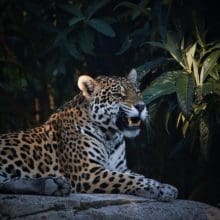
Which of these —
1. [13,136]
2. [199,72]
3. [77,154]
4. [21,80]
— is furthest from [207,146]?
[21,80]

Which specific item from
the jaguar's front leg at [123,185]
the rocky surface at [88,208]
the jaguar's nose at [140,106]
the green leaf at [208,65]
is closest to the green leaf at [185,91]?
the green leaf at [208,65]

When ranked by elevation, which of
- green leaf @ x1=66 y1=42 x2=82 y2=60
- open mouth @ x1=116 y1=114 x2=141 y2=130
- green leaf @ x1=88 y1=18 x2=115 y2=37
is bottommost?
open mouth @ x1=116 y1=114 x2=141 y2=130

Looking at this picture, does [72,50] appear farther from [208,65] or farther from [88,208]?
[88,208]

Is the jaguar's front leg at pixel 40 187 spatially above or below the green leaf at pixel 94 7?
below

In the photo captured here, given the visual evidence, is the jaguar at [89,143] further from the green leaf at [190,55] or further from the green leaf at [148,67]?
the green leaf at [190,55]

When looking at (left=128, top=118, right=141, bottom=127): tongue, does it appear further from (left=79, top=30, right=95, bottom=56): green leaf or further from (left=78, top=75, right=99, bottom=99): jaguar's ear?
(left=79, top=30, right=95, bottom=56): green leaf

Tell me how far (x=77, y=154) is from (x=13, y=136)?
77 cm

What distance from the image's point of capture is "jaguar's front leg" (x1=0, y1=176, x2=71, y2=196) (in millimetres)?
8523

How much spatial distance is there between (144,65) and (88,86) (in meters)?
0.81

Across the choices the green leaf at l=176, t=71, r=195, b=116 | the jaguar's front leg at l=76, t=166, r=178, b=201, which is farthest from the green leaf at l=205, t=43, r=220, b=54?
the jaguar's front leg at l=76, t=166, r=178, b=201

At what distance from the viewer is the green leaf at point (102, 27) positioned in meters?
11.4

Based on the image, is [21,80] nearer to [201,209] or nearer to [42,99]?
[42,99]

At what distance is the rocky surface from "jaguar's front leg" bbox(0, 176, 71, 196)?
11cm

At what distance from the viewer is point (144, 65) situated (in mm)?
10641
